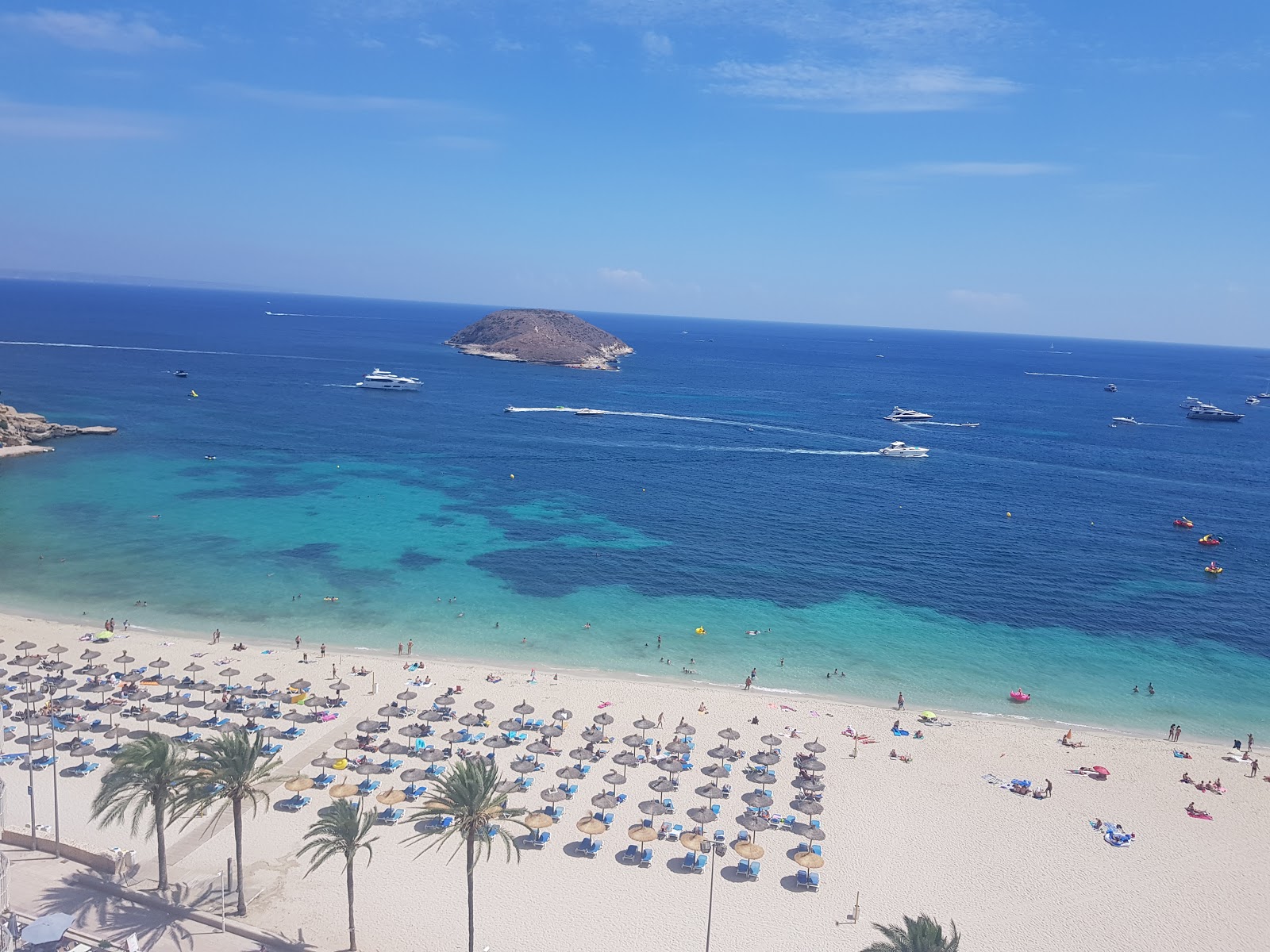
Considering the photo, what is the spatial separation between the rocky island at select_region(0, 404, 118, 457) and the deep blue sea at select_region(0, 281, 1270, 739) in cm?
373

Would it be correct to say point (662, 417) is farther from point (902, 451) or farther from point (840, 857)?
point (840, 857)

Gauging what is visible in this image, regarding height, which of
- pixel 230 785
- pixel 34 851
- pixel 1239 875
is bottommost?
pixel 1239 875

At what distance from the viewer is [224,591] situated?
62.2 metres

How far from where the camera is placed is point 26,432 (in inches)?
4144

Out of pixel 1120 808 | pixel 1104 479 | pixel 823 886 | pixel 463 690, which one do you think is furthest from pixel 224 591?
pixel 1104 479

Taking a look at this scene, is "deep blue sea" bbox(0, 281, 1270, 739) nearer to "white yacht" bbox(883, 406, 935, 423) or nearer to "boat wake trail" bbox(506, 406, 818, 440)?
"boat wake trail" bbox(506, 406, 818, 440)

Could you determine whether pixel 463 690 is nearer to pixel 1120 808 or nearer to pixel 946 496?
pixel 1120 808

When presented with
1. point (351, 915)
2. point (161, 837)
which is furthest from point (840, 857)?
point (161, 837)

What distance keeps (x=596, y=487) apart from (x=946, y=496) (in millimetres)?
45338

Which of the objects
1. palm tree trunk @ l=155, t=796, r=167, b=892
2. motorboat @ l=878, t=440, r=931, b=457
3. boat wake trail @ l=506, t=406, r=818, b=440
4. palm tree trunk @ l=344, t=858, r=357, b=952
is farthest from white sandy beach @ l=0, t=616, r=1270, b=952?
boat wake trail @ l=506, t=406, r=818, b=440

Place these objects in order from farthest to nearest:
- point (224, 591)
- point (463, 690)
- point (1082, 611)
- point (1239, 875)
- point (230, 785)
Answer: point (1082, 611), point (224, 591), point (463, 690), point (1239, 875), point (230, 785)

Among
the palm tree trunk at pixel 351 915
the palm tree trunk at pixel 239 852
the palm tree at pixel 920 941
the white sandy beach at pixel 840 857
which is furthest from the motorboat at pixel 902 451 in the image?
the palm tree trunk at pixel 239 852

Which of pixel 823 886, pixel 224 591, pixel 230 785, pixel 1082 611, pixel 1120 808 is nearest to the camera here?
pixel 230 785

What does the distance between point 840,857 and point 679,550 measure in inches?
1743
